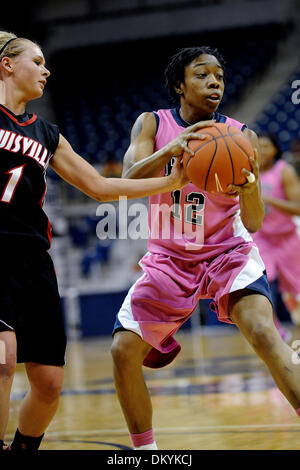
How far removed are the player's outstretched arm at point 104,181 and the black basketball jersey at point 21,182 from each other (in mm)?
156

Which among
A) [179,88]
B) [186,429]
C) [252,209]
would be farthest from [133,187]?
[186,429]

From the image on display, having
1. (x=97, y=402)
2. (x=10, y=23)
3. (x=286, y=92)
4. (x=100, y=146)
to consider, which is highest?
(x=10, y=23)

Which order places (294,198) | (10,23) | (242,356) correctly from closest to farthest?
(294,198) < (242,356) < (10,23)

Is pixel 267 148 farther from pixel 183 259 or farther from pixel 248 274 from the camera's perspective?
pixel 248 274

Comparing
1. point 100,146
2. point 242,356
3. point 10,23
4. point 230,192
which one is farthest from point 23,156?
point 10,23

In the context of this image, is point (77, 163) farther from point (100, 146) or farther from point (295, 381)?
point (100, 146)

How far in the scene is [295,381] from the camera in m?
2.88

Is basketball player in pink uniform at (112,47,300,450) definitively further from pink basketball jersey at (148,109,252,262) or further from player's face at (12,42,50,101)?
player's face at (12,42,50,101)

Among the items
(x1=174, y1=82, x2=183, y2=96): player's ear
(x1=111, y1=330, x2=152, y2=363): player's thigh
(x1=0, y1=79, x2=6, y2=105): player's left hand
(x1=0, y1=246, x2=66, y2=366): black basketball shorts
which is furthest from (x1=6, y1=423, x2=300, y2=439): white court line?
(x1=0, y1=79, x2=6, y2=105): player's left hand

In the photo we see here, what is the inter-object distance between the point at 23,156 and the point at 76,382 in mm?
4591

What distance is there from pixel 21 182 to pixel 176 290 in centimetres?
95

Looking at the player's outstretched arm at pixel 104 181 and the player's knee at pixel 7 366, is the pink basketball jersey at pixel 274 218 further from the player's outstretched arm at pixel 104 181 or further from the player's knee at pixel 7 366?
the player's knee at pixel 7 366

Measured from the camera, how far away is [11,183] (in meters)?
2.84

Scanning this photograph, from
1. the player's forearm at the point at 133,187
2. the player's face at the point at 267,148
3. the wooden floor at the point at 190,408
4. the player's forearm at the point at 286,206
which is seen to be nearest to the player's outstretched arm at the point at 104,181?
the player's forearm at the point at 133,187
